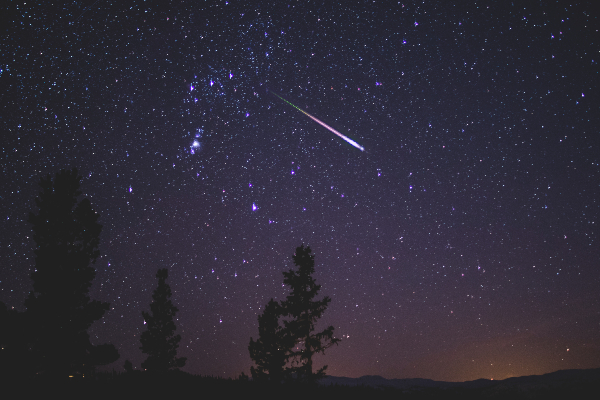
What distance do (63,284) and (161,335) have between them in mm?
15714

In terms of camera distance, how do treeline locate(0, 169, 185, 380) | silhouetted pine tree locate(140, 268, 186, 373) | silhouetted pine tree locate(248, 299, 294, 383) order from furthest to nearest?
silhouetted pine tree locate(140, 268, 186, 373)
silhouetted pine tree locate(248, 299, 294, 383)
treeline locate(0, 169, 185, 380)

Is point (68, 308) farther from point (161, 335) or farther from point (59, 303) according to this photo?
point (161, 335)

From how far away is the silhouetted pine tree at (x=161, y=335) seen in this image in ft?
101

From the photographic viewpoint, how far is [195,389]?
11.6 metres

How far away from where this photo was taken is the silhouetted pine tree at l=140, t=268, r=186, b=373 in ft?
101

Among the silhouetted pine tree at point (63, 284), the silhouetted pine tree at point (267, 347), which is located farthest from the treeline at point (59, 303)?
the silhouetted pine tree at point (267, 347)

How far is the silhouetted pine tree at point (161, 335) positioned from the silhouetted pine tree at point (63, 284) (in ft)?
41.0

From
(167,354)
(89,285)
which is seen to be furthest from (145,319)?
(89,285)

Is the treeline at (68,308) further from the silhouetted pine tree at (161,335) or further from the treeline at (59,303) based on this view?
the silhouetted pine tree at (161,335)

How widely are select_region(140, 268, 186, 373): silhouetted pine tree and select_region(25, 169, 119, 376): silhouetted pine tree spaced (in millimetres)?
12505

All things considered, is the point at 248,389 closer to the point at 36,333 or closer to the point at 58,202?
the point at 36,333

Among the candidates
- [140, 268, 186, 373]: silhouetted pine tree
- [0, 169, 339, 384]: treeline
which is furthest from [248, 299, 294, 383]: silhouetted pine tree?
[140, 268, 186, 373]: silhouetted pine tree

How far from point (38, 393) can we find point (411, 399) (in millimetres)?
13999

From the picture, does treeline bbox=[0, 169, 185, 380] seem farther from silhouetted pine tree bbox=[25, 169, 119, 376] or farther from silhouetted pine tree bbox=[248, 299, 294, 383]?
silhouetted pine tree bbox=[248, 299, 294, 383]
